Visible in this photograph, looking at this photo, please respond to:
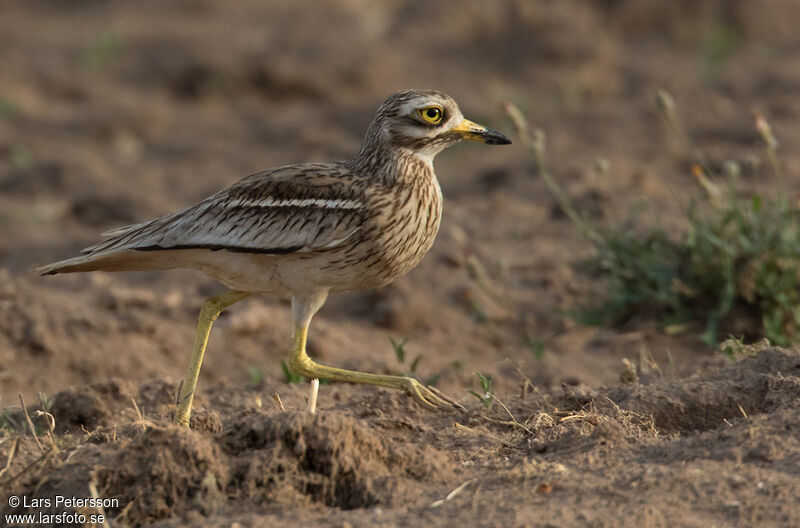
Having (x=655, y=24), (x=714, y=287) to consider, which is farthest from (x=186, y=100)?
(x=714, y=287)

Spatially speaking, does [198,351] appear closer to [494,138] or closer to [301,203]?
[301,203]

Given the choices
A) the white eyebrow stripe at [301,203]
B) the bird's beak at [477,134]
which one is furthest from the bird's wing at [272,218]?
the bird's beak at [477,134]

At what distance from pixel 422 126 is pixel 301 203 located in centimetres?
64

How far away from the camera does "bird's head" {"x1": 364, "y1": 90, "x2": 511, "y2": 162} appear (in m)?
A: 4.96

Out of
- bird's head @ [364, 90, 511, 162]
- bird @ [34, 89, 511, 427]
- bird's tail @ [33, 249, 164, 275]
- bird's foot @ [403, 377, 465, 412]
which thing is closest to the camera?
bird's foot @ [403, 377, 465, 412]

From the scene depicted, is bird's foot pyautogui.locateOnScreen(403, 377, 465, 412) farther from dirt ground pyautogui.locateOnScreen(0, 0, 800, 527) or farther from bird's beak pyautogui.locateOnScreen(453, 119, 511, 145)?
bird's beak pyautogui.locateOnScreen(453, 119, 511, 145)

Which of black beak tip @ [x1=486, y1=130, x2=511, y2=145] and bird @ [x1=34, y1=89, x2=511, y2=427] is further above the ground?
black beak tip @ [x1=486, y1=130, x2=511, y2=145]

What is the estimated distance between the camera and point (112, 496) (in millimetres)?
3594

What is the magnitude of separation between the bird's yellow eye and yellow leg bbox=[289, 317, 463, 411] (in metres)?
1.01

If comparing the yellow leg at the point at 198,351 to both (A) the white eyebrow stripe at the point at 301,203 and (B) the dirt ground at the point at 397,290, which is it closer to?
(B) the dirt ground at the point at 397,290

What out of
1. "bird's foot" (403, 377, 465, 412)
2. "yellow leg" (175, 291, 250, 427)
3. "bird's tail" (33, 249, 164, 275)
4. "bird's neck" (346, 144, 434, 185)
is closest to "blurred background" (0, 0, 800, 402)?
"yellow leg" (175, 291, 250, 427)

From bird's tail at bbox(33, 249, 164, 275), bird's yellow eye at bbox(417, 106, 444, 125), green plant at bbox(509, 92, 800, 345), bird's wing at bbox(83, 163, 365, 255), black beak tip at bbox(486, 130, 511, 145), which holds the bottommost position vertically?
green plant at bbox(509, 92, 800, 345)

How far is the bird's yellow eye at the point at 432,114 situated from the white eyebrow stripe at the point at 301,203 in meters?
0.54

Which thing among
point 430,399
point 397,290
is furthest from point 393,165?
point 397,290
